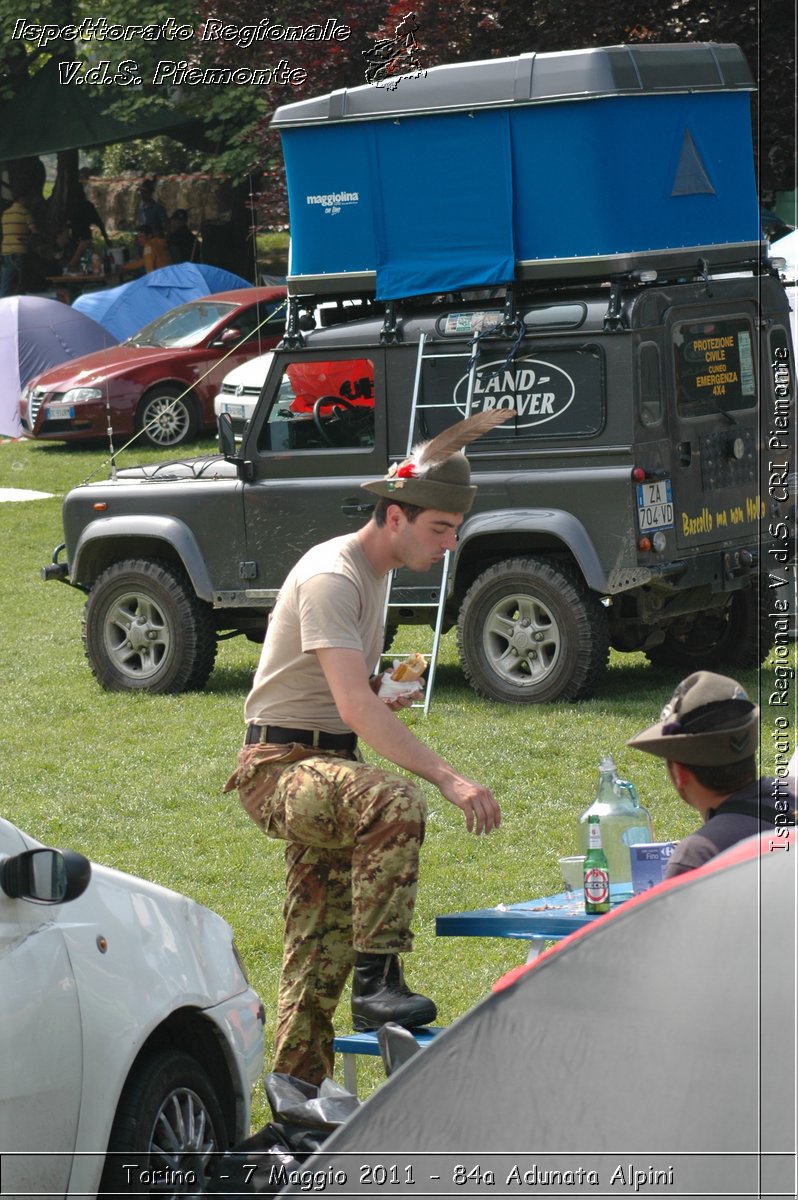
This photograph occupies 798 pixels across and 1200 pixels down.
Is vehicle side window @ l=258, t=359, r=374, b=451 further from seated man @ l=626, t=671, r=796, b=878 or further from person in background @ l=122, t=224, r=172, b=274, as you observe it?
person in background @ l=122, t=224, r=172, b=274

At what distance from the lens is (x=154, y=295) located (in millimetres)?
26250

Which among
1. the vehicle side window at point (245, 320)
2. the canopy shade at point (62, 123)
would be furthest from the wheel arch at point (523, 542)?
the canopy shade at point (62, 123)

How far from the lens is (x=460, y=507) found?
16.5 ft

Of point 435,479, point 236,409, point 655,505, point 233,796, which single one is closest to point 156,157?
point 236,409

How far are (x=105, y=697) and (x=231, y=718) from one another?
3.90ft

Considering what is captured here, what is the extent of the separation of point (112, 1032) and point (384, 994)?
86 cm

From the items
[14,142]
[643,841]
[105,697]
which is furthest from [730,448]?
[14,142]

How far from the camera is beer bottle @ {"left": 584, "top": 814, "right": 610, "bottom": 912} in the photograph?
16.4 ft

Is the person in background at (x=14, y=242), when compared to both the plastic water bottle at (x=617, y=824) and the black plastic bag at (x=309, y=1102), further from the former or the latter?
the black plastic bag at (x=309, y=1102)

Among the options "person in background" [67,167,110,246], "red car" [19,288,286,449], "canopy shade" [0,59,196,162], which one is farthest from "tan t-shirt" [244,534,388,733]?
"person in background" [67,167,110,246]

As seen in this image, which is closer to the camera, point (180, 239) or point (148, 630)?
point (148, 630)

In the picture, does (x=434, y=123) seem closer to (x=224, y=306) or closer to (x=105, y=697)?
(x=105, y=697)

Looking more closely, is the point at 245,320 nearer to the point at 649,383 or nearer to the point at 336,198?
the point at 336,198

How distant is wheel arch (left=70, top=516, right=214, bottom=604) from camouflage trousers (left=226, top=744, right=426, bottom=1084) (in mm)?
6487
